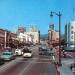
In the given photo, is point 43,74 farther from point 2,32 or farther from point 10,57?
point 2,32

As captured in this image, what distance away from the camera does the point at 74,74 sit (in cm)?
2995

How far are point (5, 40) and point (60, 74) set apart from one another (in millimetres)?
128383

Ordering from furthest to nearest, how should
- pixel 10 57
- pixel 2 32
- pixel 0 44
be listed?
pixel 2 32 → pixel 0 44 → pixel 10 57

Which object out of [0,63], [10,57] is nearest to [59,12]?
[0,63]

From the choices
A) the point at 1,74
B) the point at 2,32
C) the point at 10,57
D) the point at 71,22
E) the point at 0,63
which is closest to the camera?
the point at 1,74

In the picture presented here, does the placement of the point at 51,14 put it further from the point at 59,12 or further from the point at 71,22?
the point at 71,22

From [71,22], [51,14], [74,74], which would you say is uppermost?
[71,22]

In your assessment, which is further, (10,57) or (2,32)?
(2,32)

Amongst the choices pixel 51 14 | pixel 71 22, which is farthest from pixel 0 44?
pixel 51 14

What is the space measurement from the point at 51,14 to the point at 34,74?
15008 millimetres

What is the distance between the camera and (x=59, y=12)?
140ft

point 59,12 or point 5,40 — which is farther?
point 5,40

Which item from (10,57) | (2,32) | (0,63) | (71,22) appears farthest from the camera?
(71,22)

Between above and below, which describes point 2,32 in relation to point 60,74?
above
